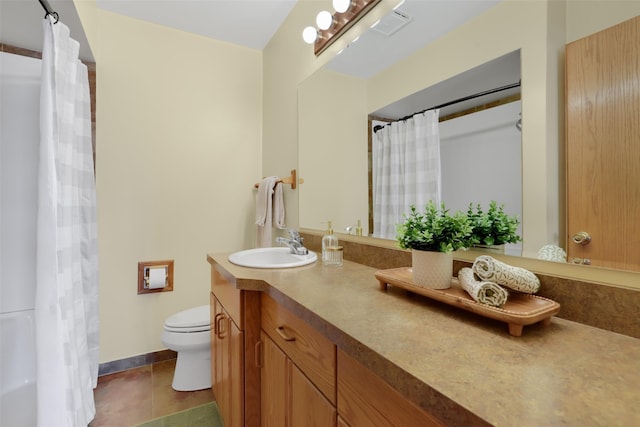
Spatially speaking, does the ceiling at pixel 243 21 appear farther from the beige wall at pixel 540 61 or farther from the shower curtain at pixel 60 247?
the shower curtain at pixel 60 247

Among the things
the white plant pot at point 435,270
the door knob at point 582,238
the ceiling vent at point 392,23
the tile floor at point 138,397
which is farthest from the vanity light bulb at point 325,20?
the tile floor at point 138,397

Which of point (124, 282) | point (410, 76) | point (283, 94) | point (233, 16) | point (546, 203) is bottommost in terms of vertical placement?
point (124, 282)

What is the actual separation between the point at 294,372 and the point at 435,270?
493 millimetres

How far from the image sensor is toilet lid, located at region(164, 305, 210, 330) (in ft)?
5.65

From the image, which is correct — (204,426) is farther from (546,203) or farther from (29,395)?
(546,203)

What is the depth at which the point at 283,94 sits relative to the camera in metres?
2.10

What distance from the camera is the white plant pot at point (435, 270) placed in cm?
81

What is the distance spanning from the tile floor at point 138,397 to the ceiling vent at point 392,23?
2156mm

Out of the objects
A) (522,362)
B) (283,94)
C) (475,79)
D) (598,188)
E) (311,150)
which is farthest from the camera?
(283,94)

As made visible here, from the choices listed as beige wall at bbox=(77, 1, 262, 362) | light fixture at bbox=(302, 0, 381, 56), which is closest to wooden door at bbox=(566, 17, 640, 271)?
light fixture at bbox=(302, 0, 381, 56)

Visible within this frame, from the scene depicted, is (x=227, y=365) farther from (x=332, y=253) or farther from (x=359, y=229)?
(x=359, y=229)

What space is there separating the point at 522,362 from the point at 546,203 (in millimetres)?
452

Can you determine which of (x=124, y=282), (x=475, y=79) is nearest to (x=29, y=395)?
(x=124, y=282)

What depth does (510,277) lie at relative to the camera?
0.68m
